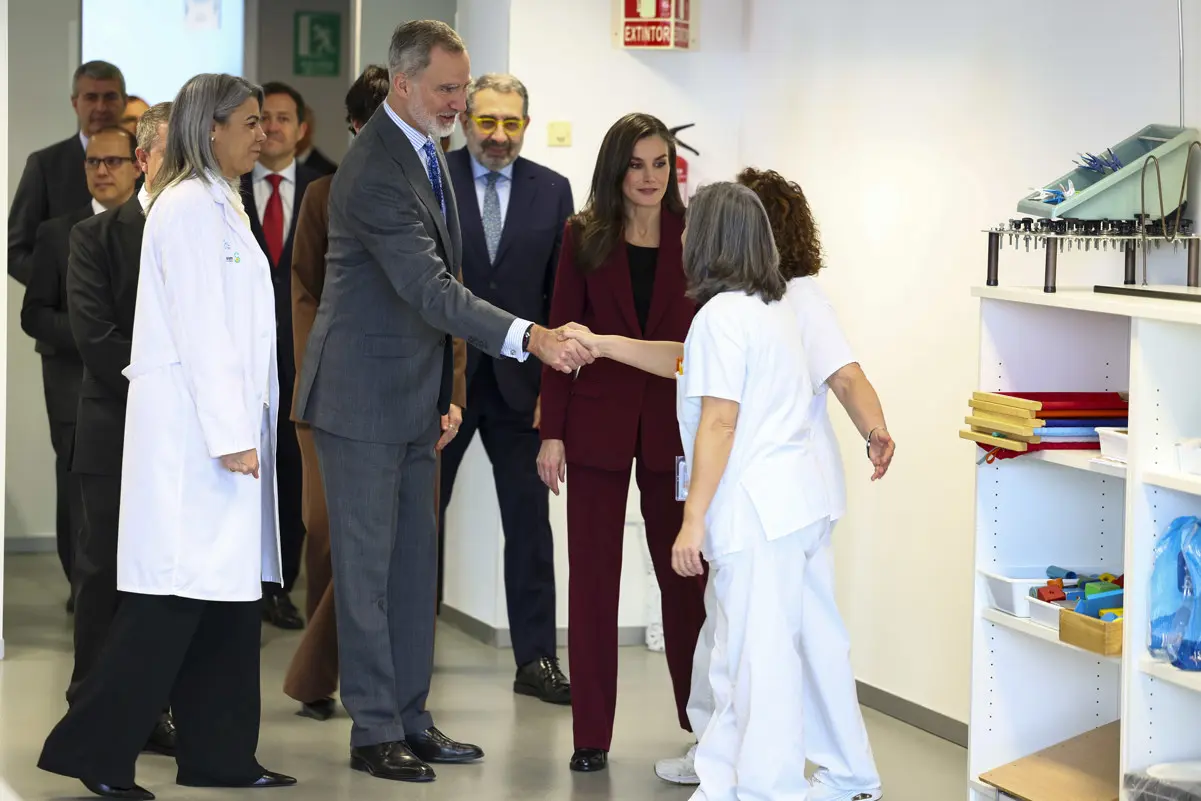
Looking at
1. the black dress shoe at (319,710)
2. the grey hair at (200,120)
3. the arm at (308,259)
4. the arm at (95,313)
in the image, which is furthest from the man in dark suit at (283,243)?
the grey hair at (200,120)

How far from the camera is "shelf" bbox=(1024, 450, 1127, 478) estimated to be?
3113 mm

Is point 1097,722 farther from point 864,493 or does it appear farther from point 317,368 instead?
point 317,368

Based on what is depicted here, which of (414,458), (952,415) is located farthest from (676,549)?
(952,415)

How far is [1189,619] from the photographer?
9.80 feet

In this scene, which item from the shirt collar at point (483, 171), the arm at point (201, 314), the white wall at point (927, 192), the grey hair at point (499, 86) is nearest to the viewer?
the arm at point (201, 314)

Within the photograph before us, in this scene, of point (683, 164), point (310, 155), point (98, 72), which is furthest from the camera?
point (310, 155)

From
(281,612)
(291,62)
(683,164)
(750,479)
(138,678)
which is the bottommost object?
(281,612)

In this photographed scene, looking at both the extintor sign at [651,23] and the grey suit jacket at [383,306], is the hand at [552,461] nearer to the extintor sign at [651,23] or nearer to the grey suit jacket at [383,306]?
the grey suit jacket at [383,306]

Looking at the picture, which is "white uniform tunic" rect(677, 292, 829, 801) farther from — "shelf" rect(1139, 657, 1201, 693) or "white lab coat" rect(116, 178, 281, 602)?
"white lab coat" rect(116, 178, 281, 602)

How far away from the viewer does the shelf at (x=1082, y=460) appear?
10.2 ft

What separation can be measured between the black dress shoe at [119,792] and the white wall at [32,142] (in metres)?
3.66

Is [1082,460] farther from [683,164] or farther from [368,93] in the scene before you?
[683,164]

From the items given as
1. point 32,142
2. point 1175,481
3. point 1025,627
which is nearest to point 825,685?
point 1025,627

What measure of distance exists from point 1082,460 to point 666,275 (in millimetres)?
1215
